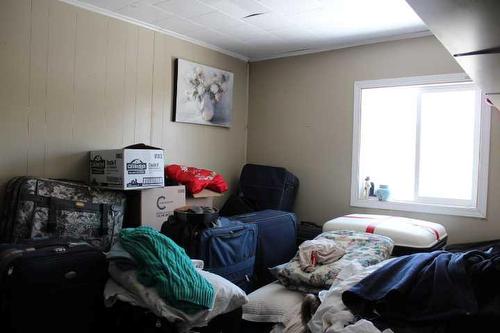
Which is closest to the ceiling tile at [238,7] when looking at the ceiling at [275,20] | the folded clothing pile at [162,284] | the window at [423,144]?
the ceiling at [275,20]

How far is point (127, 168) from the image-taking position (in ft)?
7.67

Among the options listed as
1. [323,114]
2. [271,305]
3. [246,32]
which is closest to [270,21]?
[246,32]

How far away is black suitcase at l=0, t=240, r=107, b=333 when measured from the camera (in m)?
1.48

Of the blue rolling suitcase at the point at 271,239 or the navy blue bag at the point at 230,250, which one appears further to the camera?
the blue rolling suitcase at the point at 271,239

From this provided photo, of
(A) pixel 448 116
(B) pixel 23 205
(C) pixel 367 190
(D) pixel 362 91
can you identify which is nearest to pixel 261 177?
(C) pixel 367 190

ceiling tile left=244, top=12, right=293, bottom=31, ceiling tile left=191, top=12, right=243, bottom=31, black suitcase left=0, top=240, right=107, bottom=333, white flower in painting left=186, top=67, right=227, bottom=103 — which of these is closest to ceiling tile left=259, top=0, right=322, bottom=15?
ceiling tile left=244, top=12, right=293, bottom=31

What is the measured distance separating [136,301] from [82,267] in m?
0.31

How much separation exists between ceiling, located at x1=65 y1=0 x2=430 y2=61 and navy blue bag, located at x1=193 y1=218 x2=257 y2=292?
1.44 m

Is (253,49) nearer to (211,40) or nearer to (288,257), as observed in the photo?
(211,40)

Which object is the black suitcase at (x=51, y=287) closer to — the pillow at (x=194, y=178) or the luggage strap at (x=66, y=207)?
the luggage strap at (x=66, y=207)

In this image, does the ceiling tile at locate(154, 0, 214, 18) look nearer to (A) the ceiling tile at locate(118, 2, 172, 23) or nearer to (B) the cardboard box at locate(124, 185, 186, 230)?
(A) the ceiling tile at locate(118, 2, 172, 23)

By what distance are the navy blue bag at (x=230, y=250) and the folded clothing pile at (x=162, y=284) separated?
47cm

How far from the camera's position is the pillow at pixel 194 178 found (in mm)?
2869

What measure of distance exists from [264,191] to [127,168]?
1.43 metres
